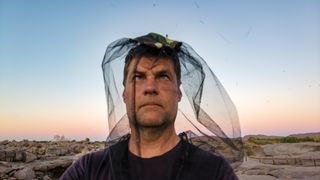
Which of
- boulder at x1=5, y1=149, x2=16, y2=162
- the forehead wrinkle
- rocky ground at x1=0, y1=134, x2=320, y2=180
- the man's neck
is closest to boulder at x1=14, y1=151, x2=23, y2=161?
rocky ground at x1=0, y1=134, x2=320, y2=180

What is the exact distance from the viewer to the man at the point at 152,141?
81.3 inches

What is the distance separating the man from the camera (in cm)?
206

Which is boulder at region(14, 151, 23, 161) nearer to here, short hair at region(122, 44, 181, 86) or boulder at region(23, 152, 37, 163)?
boulder at region(23, 152, 37, 163)

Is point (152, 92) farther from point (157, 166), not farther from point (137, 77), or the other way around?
point (157, 166)

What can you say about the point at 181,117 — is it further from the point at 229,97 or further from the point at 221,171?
the point at 221,171

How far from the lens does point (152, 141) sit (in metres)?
2.18

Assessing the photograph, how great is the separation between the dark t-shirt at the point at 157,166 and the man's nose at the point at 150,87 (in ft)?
1.28

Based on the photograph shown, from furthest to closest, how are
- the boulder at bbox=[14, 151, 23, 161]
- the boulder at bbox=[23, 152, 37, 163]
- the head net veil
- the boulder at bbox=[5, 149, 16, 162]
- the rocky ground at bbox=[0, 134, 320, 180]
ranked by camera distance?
the boulder at bbox=[23, 152, 37, 163] → the boulder at bbox=[14, 151, 23, 161] → the boulder at bbox=[5, 149, 16, 162] → the rocky ground at bbox=[0, 134, 320, 180] → the head net veil

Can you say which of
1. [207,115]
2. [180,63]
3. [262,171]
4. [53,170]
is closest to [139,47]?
→ [180,63]

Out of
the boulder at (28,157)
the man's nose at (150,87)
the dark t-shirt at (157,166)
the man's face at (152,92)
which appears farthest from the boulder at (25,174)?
the man's nose at (150,87)

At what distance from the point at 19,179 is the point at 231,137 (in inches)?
447

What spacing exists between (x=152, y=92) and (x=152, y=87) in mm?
31

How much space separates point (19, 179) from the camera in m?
12.0

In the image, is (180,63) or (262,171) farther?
(262,171)
